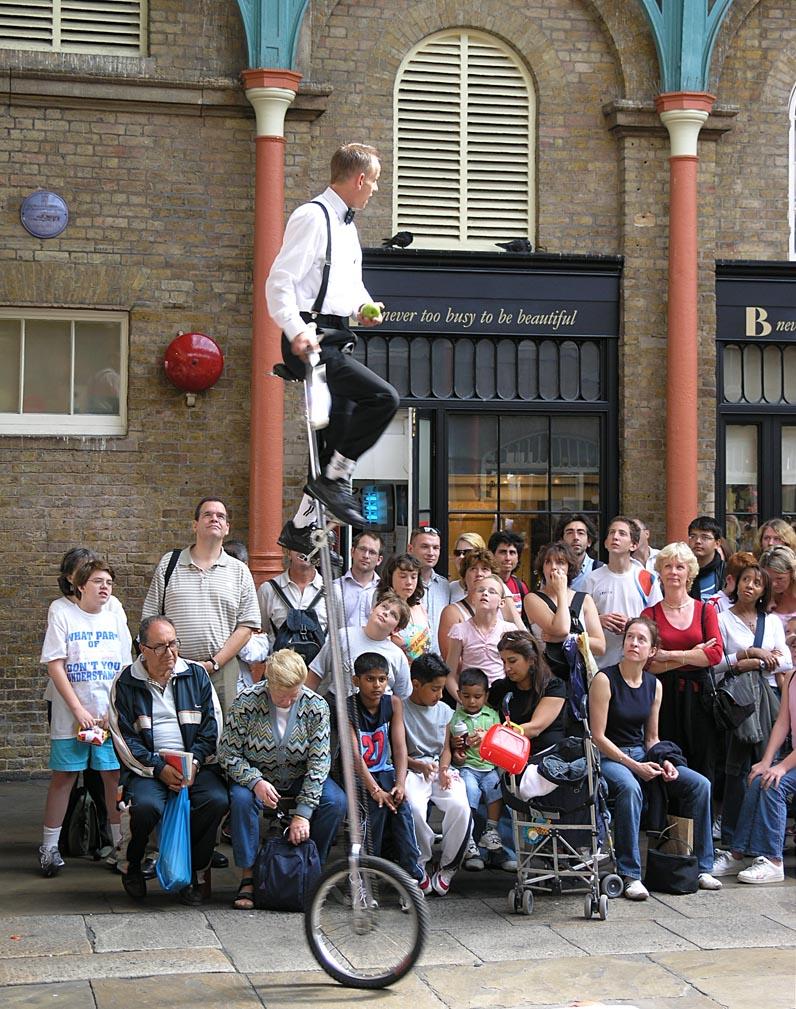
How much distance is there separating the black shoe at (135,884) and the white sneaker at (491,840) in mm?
1832

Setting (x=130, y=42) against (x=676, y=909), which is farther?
(x=130, y=42)

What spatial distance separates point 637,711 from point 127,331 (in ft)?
16.5

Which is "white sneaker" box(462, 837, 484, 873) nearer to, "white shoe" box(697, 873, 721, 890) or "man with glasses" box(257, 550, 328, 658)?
"white shoe" box(697, 873, 721, 890)

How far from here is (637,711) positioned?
7.30 m

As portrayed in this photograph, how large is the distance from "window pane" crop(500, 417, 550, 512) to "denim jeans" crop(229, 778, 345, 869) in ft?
14.7

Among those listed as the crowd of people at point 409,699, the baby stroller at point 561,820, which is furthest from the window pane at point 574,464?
the baby stroller at point 561,820

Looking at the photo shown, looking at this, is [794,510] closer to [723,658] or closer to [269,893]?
[723,658]

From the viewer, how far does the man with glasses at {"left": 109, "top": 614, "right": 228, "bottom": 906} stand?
675 cm

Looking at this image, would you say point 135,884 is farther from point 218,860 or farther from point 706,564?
point 706,564

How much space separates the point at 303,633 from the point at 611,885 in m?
2.24

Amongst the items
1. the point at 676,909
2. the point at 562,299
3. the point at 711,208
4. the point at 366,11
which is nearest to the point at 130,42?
the point at 366,11

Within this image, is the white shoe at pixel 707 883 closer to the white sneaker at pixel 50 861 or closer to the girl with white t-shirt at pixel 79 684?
the girl with white t-shirt at pixel 79 684

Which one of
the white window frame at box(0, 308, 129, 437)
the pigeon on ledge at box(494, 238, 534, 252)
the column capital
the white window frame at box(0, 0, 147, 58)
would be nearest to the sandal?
the white window frame at box(0, 308, 129, 437)

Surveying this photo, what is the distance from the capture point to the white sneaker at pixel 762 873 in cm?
728
